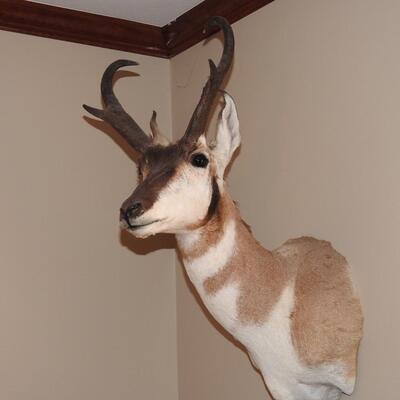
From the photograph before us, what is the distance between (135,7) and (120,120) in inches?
29.2

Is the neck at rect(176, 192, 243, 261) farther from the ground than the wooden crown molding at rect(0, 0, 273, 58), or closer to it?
closer to it

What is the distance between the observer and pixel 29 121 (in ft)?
7.51

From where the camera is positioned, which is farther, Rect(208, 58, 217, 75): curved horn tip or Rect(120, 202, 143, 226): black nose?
Rect(208, 58, 217, 75): curved horn tip

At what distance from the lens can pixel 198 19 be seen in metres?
2.35

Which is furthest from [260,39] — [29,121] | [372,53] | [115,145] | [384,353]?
[384,353]

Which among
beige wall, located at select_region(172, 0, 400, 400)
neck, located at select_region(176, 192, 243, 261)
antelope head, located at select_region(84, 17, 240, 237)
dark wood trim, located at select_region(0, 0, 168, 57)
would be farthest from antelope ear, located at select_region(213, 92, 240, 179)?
dark wood trim, located at select_region(0, 0, 168, 57)

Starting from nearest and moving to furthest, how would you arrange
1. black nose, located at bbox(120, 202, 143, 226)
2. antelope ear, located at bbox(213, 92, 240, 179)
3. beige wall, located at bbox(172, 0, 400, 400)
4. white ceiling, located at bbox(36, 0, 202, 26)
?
1. black nose, located at bbox(120, 202, 143, 226)
2. beige wall, located at bbox(172, 0, 400, 400)
3. antelope ear, located at bbox(213, 92, 240, 179)
4. white ceiling, located at bbox(36, 0, 202, 26)

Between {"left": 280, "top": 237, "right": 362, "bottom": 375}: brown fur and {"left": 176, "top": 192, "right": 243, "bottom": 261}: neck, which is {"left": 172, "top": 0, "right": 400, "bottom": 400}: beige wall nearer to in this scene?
{"left": 280, "top": 237, "right": 362, "bottom": 375}: brown fur

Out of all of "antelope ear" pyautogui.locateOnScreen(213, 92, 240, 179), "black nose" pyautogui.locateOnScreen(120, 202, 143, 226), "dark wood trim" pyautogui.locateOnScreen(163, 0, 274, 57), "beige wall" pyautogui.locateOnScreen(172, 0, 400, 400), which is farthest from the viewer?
"dark wood trim" pyautogui.locateOnScreen(163, 0, 274, 57)

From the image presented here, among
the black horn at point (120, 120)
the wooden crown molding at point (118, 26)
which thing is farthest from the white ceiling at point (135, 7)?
the black horn at point (120, 120)

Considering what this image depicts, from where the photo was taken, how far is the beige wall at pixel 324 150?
162 cm

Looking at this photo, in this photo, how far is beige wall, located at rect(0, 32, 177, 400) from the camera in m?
2.23

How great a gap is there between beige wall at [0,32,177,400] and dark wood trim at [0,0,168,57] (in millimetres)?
39

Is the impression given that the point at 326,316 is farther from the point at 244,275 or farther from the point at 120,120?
the point at 120,120
